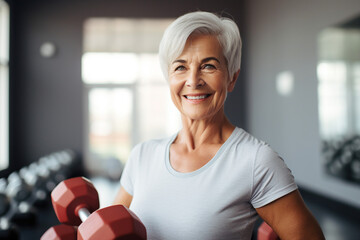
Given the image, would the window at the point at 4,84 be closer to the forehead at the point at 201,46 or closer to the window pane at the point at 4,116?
the window pane at the point at 4,116

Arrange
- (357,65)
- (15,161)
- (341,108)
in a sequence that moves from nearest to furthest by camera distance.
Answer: (357,65)
(341,108)
(15,161)

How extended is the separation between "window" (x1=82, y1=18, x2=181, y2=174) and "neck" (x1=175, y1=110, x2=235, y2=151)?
4.85 m

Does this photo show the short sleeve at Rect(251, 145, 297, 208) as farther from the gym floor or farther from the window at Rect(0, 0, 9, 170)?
the window at Rect(0, 0, 9, 170)

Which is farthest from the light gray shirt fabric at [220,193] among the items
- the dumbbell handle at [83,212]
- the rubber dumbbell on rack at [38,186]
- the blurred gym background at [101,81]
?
the blurred gym background at [101,81]

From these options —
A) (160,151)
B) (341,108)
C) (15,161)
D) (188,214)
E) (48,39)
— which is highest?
(48,39)

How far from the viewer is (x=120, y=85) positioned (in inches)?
220

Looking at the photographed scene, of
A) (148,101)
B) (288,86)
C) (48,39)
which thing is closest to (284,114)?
(288,86)

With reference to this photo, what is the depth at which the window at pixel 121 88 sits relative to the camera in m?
5.59

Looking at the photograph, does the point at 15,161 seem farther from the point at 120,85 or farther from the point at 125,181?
the point at 125,181

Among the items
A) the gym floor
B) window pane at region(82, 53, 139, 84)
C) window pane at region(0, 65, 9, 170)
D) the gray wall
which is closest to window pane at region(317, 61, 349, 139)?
the gray wall

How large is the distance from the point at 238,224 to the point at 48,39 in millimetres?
5566

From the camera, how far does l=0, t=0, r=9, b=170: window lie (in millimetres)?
5037

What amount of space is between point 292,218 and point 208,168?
0.55 ft

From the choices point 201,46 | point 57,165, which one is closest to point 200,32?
point 201,46
